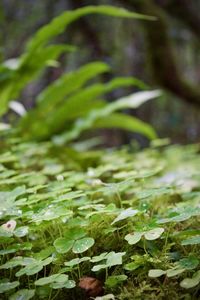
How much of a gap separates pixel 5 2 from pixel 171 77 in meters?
2.07

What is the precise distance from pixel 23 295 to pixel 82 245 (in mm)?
130

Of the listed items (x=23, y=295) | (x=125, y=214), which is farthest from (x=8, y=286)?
(x=125, y=214)

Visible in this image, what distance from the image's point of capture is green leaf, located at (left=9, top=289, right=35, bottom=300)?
69 centimetres

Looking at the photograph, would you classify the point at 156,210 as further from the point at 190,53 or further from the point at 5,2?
the point at 190,53

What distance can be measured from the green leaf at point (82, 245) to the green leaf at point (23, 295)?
0.33ft

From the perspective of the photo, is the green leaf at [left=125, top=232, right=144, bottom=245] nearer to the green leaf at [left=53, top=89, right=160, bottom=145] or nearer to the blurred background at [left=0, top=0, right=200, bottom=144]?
the green leaf at [left=53, top=89, right=160, bottom=145]

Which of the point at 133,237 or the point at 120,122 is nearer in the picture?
the point at 133,237

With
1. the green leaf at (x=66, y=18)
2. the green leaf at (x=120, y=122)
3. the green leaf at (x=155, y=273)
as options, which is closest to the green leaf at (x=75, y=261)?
the green leaf at (x=155, y=273)

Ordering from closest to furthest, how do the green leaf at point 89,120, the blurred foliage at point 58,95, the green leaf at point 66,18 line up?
the green leaf at point 66,18 → the blurred foliage at point 58,95 → the green leaf at point 89,120

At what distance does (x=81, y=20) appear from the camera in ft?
12.8

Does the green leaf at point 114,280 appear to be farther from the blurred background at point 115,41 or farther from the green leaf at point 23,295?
the blurred background at point 115,41

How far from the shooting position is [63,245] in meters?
0.76

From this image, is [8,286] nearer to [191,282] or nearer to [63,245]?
[63,245]

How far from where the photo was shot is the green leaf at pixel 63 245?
75 centimetres
